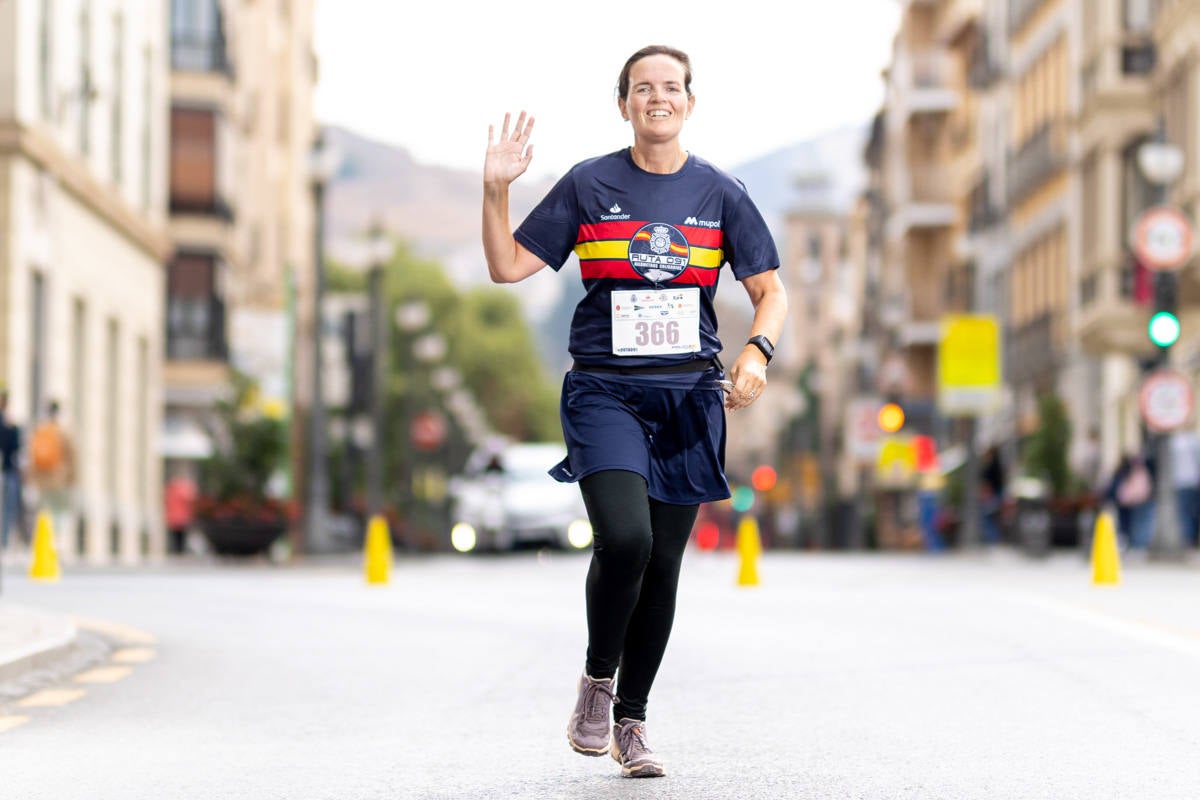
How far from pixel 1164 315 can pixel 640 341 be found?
22.7 m

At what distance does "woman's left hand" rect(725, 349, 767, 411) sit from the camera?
7.33 meters

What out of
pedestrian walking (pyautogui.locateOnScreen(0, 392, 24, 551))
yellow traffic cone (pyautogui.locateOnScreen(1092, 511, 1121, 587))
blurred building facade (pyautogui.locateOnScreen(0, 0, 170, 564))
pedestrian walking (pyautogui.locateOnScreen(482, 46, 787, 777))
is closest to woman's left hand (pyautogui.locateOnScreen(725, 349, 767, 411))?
pedestrian walking (pyautogui.locateOnScreen(482, 46, 787, 777))

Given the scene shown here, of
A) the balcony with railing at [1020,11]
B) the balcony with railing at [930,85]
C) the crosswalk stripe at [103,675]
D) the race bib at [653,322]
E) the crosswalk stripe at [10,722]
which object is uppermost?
the balcony with railing at [930,85]

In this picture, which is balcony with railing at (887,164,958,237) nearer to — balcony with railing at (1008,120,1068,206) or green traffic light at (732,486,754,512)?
balcony with railing at (1008,120,1068,206)

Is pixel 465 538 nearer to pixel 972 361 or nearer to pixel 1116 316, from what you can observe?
pixel 972 361

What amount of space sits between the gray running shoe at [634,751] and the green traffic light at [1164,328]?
880 inches

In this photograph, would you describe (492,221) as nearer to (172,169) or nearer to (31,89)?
(31,89)

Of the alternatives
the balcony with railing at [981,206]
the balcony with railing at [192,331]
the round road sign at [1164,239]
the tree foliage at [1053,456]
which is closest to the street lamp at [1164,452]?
the round road sign at [1164,239]

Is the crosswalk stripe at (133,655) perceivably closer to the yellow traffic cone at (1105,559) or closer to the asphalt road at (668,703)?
the asphalt road at (668,703)

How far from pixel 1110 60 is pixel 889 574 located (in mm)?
17311

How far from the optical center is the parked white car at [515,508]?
1555 inches

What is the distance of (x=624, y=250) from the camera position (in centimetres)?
758

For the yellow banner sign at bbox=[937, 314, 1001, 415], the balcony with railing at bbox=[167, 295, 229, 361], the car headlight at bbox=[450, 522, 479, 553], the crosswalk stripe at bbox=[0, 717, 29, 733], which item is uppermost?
the balcony with railing at bbox=[167, 295, 229, 361]

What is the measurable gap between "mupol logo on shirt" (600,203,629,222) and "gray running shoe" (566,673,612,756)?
1.36 metres
